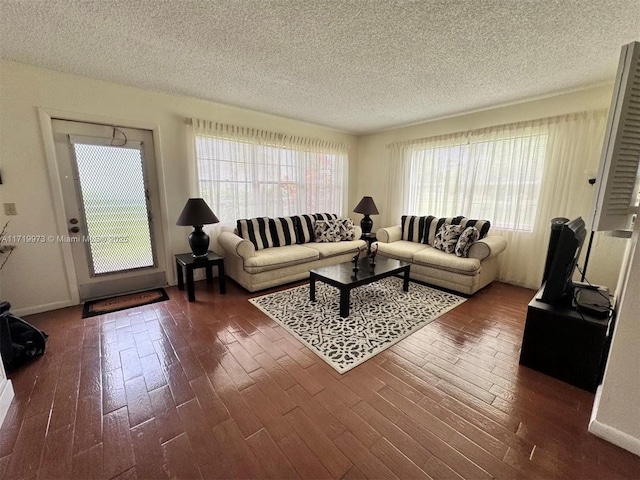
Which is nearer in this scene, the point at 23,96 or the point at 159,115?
the point at 23,96

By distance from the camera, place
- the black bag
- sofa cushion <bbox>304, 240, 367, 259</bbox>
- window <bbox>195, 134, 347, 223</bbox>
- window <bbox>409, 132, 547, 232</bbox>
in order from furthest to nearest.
→ sofa cushion <bbox>304, 240, 367, 259</bbox>, window <bbox>195, 134, 347, 223</bbox>, window <bbox>409, 132, 547, 232</bbox>, the black bag

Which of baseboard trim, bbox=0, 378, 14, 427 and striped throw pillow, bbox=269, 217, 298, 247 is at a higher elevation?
striped throw pillow, bbox=269, 217, 298, 247

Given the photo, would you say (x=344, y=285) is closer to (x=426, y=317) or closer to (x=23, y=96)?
(x=426, y=317)

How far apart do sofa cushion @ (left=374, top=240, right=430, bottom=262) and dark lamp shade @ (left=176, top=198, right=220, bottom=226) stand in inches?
93.0

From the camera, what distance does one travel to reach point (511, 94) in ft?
10.3

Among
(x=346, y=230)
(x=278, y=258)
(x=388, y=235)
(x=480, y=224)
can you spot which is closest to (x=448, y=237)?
(x=480, y=224)

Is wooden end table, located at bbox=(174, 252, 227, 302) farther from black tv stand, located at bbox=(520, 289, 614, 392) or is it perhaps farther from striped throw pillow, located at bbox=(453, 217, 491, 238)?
striped throw pillow, located at bbox=(453, 217, 491, 238)

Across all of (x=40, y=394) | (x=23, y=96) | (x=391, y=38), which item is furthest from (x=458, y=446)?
(x=23, y=96)

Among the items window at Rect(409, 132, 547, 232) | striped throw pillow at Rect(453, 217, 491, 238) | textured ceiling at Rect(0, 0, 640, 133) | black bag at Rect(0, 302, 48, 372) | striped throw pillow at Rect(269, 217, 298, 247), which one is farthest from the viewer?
striped throw pillow at Rect(269, 217, 298, 247)

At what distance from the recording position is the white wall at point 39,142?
2498 mm

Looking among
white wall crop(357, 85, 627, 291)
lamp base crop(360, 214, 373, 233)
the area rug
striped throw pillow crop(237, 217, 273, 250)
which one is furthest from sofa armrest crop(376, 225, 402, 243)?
striped throw pillow crop(237, 217, 273, 250)

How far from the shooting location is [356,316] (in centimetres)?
272

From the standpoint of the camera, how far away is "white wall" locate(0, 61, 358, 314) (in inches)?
98.3

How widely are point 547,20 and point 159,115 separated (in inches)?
148
